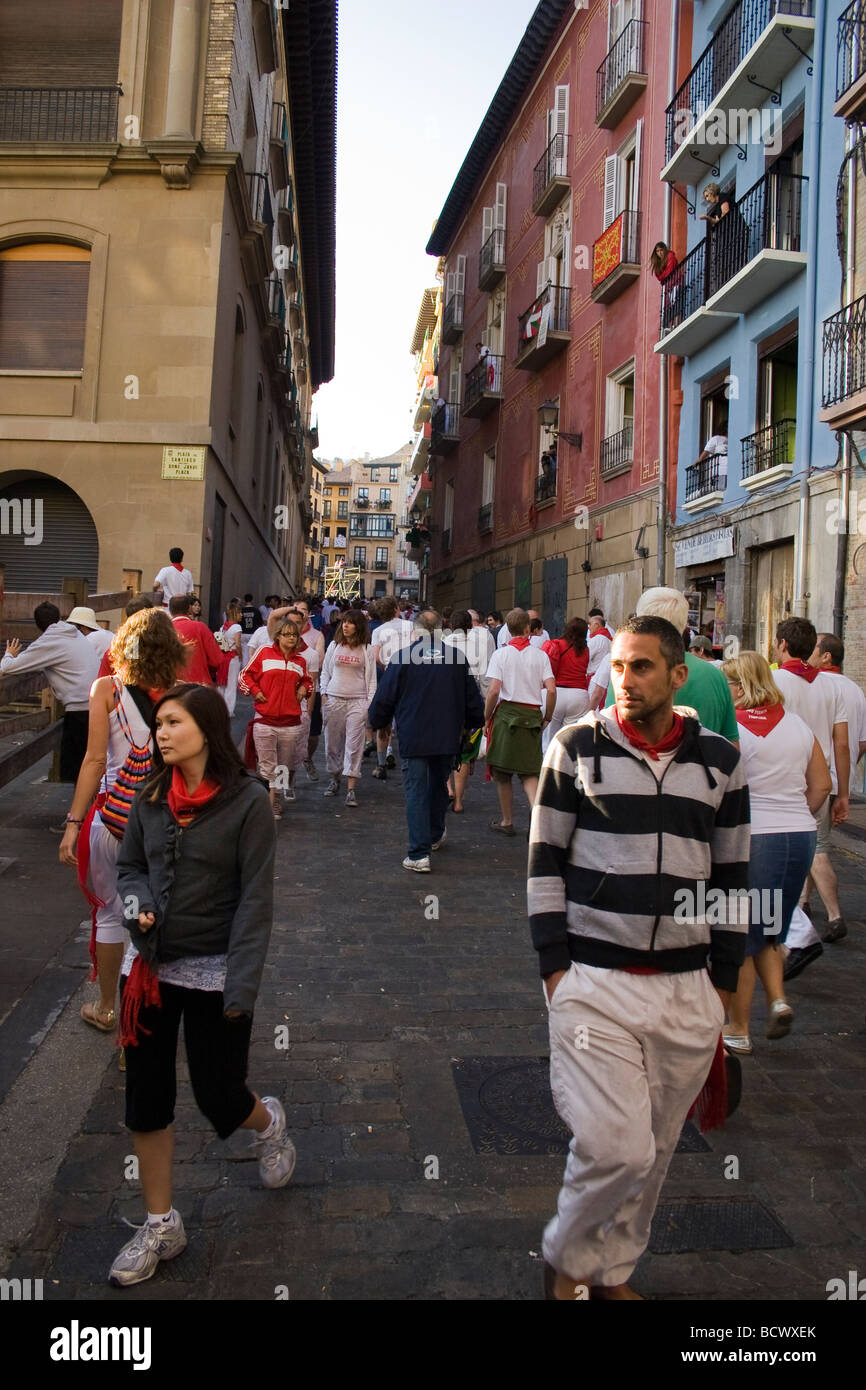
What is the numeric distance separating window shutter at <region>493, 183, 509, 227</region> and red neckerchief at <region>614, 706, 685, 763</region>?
3063 cm

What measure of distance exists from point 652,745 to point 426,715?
5.00m

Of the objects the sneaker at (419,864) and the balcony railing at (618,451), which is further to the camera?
the balcony railing at (618,451)

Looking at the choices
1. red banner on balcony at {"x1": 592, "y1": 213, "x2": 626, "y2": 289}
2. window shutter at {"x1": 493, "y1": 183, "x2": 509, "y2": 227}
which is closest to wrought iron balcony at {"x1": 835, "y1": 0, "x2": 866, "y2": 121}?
red banner on balcony at {"x1": 592, "y1": 213, "x2": 626, "y2": 289}

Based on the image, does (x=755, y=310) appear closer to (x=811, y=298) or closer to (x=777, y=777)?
(x=811, y=298)

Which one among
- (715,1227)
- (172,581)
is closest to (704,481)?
(172,581)

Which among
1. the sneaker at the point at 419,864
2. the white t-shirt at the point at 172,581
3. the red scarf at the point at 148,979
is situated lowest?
the sneaker at the point at 419,864

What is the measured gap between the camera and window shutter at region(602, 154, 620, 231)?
20.9m

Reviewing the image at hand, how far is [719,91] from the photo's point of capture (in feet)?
52.7

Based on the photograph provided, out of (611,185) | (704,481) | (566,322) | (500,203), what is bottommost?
(704,481)

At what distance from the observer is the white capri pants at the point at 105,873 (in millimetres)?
4238

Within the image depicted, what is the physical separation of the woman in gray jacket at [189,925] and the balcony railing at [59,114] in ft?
56.3

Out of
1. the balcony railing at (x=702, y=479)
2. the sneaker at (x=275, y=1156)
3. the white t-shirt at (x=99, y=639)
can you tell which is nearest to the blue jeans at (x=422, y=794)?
the white t-shirt at (x=99, y=639)

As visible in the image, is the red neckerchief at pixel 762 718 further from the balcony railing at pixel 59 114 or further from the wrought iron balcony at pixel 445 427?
the wrought iron balcony at pixel 445 427

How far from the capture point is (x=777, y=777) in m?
4.56
